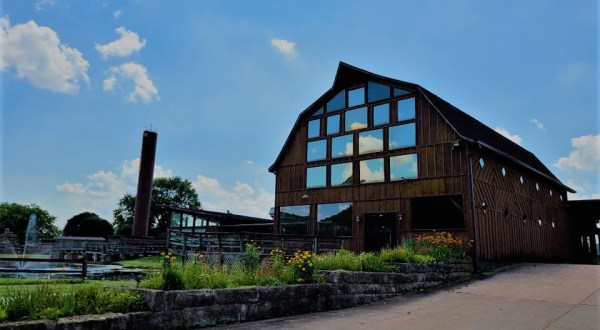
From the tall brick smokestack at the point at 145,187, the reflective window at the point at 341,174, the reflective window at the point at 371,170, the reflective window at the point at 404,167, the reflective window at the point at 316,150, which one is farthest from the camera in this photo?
the tall brick smokestack at the point at 145,187

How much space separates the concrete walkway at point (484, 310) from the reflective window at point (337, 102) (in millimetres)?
10745

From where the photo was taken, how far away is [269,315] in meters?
7.09

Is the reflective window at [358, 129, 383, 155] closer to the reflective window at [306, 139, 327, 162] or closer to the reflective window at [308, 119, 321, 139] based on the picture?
the reflective window at [306, 139, 327, 162]

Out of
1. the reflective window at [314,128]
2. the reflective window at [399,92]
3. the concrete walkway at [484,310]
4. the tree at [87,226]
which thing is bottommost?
the concrete walkway at [484,310]

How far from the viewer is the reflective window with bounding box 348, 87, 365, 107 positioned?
20156 millimetres

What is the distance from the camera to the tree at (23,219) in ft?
197

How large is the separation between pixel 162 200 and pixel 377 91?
166ft

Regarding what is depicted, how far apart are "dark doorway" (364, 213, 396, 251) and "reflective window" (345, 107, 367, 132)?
412 cm

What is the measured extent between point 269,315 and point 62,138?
58.1 ft

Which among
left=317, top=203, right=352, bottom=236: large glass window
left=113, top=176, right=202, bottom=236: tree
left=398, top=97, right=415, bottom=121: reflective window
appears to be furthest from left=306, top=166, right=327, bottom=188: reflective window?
left=113, top=176, right=202, bottom=236: tree

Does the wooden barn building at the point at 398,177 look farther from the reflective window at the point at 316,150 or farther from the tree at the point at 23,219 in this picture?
the tree at the point at 23,219

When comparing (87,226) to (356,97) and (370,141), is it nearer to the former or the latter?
(356,97)

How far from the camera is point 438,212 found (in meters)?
16.7

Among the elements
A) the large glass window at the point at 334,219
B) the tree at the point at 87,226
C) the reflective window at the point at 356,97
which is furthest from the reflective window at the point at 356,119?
the tree at the point at 87,226
